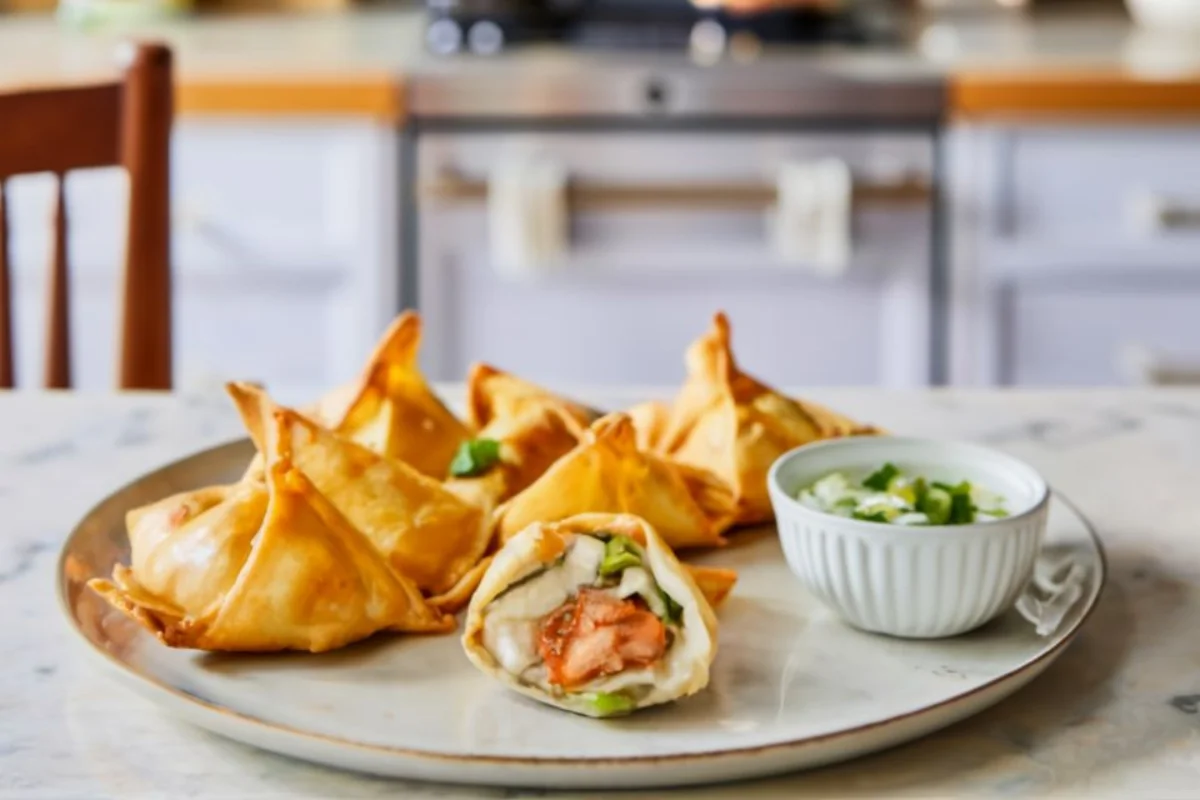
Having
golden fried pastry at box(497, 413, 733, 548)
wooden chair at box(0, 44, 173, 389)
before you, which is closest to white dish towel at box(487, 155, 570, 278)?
wooden chair at box(0, 44, 173, 389)

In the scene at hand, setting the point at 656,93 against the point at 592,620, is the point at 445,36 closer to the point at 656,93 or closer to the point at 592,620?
the point at 656,93

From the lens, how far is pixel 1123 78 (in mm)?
2420

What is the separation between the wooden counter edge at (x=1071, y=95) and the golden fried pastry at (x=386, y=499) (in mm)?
1698

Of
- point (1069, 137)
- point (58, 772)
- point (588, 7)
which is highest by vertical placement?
point (588, 7)

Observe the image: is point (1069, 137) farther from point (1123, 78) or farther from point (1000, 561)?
point (1000, 561)

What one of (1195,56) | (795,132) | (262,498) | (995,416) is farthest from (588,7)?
(262,498)

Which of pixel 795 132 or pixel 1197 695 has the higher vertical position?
pixel 795 132

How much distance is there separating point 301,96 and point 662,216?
21.7 inches

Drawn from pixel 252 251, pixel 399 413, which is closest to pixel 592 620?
pixel 399 413

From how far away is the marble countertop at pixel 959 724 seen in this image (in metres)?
0.71

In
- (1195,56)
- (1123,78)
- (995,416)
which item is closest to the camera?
(995,416)

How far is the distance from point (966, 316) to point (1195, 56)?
565 millimetres

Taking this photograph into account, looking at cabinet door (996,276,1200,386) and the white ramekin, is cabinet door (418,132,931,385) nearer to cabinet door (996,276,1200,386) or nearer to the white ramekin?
cabinet door (996,276,1200,386)

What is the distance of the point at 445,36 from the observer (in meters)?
2.64
